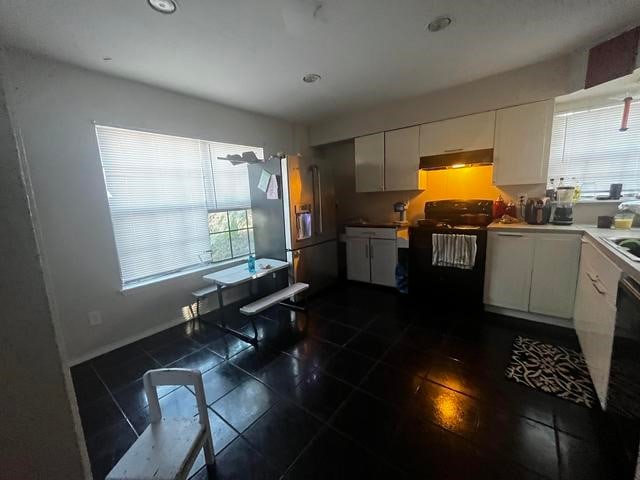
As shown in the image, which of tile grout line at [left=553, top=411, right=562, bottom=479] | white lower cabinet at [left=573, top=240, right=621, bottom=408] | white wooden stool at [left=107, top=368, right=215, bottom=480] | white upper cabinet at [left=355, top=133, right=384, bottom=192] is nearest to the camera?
white wooden stool at [left=107, top=368, right=215, bottom=480]

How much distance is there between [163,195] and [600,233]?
3.95 m

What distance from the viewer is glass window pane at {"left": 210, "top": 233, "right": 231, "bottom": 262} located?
3281mm

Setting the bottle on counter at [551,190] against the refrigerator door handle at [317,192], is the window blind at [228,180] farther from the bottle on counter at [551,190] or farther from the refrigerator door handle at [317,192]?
the bottle on counter at [551,190]

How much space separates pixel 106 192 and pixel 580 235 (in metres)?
4.22

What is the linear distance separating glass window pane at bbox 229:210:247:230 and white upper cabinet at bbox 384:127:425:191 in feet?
6.59

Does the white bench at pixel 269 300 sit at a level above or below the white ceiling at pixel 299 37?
below

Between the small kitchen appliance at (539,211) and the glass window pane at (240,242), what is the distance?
333 centimetres

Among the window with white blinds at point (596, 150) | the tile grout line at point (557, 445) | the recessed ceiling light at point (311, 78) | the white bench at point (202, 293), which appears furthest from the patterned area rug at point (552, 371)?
the recessed ceiling light at point (311, 78)

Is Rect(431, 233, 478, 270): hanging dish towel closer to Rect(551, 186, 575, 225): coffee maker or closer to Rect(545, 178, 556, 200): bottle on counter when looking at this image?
Rect(551, 186, 575, 225): coffee maker

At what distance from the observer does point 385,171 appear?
3.64 metres

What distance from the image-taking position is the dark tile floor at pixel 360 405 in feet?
4.37

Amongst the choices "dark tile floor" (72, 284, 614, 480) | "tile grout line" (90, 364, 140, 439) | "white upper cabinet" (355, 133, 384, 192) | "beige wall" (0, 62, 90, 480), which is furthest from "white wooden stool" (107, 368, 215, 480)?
"white upper cabinet" (355, 133, 384, 192)

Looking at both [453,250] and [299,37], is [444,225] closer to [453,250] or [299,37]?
[453,250]

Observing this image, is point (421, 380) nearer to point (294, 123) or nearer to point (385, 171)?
point (385, 171)
